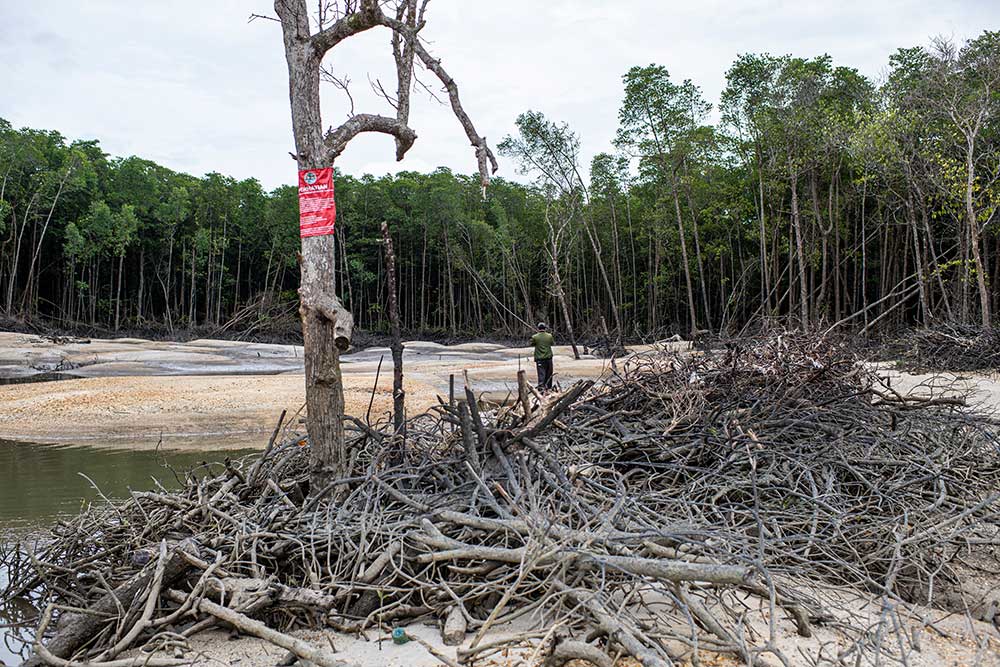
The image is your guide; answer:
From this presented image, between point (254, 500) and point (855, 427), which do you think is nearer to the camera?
point (254, 500)

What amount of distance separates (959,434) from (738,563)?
3.26m

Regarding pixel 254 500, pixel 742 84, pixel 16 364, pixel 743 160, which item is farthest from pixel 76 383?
pixel 743 160

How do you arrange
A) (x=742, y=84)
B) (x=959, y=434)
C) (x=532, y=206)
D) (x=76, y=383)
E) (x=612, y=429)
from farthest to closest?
(x=532, y=206) → (x=742, y=84) → (x=76, y=383) → (x=959, y=434) → (x=612, y=429)

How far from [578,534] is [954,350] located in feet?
45.4

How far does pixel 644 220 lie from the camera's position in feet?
121

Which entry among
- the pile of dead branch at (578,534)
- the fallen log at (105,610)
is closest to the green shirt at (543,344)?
the pile of dead branch at (578,534)

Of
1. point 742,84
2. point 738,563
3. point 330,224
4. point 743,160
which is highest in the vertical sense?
point 742,84

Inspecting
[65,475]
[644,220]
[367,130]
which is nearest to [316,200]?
[367,130]

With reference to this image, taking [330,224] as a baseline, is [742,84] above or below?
above

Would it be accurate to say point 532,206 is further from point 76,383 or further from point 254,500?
point 254,500

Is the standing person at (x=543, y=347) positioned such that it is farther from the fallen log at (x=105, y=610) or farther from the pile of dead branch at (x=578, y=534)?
the fallen log at (x=105, y=610)

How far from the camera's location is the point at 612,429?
5.05m

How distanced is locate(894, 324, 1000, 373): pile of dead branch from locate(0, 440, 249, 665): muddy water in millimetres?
13216

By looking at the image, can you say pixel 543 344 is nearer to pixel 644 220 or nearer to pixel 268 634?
pixel 268 634
